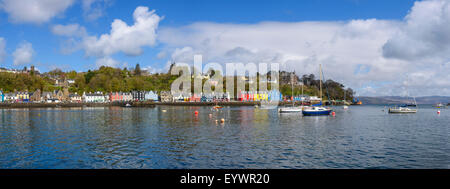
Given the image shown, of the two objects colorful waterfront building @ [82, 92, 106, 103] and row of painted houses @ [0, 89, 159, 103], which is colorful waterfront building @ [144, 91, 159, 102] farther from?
colorful waterfront building @ [82, 92, 106, 103]

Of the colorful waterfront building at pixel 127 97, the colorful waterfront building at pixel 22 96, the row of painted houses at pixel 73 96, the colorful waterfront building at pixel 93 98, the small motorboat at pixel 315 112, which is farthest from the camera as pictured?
the colorful waterfront building at pixel 127 97

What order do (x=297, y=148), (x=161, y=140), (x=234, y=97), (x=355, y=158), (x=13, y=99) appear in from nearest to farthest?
1. (x=355, y=158)
2. (x=297, y=148)
3. (x=161, y=140)
4. (x=13, y=99)
5. (x=234, y=97)

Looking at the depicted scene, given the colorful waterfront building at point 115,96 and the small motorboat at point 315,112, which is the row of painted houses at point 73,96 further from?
the small motorboat at point 315,112

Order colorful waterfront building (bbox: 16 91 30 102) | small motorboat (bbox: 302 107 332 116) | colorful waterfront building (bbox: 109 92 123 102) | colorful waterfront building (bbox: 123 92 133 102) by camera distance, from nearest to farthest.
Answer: small motorboat (bbox: 302 107 332 116)
colorful waterfront building (bbox: 16 91 30 102)
colorful waterfront building (bbox: 109 92 123 102)
colorful waterfront building (bbox: 123 92 133 102)

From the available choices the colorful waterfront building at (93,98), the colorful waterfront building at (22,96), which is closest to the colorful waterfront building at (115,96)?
the colorful waterfront building at (93,98)

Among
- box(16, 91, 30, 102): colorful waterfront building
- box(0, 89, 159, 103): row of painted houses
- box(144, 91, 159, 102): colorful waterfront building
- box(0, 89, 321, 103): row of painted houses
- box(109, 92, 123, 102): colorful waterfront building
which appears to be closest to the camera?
box(0, 89, 159, 103): row of painted houses

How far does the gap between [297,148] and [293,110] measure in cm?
4780

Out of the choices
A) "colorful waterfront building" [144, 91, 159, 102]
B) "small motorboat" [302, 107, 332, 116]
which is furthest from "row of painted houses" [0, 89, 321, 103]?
"small motorboat" [302, 107, 332, 116]

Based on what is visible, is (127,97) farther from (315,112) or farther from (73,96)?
(315,112)

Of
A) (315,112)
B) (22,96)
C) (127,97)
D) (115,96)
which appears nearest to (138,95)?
(127,97)

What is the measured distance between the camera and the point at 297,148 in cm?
2239

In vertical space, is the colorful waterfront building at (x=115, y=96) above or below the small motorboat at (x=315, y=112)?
above
